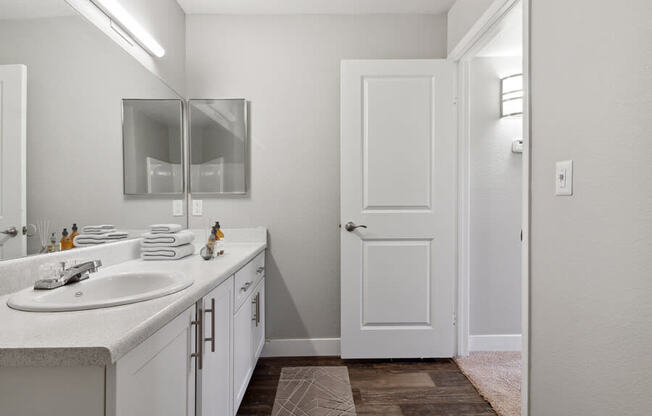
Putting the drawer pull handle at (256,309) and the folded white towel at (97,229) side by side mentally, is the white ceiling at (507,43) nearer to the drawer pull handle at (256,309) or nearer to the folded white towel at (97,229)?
the drawer pull handle at (256,309)

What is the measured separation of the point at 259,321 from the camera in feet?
6.93

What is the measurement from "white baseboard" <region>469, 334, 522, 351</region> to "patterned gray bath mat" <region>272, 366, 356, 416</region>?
0.98 metres

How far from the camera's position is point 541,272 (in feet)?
4.08

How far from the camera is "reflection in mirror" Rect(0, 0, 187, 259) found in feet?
3.41

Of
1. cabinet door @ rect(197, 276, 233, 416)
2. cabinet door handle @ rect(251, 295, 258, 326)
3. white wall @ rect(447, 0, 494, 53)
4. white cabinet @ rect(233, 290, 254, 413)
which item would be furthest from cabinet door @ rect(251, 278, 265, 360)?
white wall @ rect(447, 0, 494, 53)

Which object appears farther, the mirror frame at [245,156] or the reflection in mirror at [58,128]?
the mirror frame at [245,156]

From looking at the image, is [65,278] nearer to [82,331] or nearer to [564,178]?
[82,331]

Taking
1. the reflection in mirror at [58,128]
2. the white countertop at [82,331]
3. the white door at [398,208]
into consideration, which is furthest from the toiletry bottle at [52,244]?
the white door at [398,208]

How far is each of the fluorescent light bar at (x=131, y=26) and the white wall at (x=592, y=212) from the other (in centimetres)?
183

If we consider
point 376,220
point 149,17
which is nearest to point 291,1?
point 149,17

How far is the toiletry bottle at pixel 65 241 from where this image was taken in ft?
4.14

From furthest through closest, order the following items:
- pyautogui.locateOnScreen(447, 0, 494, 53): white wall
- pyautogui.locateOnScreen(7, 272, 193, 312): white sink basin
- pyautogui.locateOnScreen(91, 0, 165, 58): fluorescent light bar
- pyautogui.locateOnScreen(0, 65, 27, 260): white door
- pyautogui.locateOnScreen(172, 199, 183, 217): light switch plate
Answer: pyautogui.locateOnScreen(172, 199, 183, 217): light switch plate < pyautogui.locateOnScreen(447, 0, 494, 53): white wall < pyautogui.locateOnScreen(91, 0, 165, 58): fluorescent light bar < pyautogui.locateOnScreen(0, 65, 27, 260): white door < pyautogui.locateOnScreen(7, 272, 193, 312): white sink basin

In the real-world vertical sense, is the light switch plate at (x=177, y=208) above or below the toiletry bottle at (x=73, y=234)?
above

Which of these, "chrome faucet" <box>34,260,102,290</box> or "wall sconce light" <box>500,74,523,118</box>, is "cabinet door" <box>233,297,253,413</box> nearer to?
"chrome faucet" <box>34,260,102,290</box>
